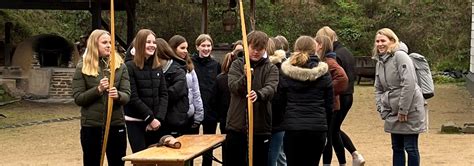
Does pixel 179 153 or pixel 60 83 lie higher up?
pixel 179 153

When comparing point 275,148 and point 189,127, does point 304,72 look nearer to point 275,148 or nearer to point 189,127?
point 275,148

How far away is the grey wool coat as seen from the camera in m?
7.08

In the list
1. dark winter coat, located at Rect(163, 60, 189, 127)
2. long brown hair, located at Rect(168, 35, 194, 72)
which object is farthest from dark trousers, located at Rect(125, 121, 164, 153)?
long brown hair, located at Rect(168, 35, 194, 72)

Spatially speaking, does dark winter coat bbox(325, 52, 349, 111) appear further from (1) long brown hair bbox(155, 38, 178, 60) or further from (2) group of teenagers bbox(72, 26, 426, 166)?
(1) long brown hair bbox(155, 38, 178, 60)

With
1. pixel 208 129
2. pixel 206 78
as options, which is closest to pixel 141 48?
pixel 206 78

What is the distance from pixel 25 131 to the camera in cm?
1388

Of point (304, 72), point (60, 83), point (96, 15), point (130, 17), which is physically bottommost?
point (60, 83)

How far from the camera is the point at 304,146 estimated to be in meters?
6.66

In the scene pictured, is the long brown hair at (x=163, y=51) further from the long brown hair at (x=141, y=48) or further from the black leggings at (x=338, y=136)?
the black leggings at (x=338, y=136)

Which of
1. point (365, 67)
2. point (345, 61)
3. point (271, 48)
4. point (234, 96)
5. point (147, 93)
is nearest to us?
point (234, 96)

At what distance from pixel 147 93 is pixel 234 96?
0.82 meters

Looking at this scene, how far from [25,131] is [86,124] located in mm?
7754

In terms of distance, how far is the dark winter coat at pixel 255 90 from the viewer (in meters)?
6.38

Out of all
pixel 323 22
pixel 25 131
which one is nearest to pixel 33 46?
pixel 25 131
